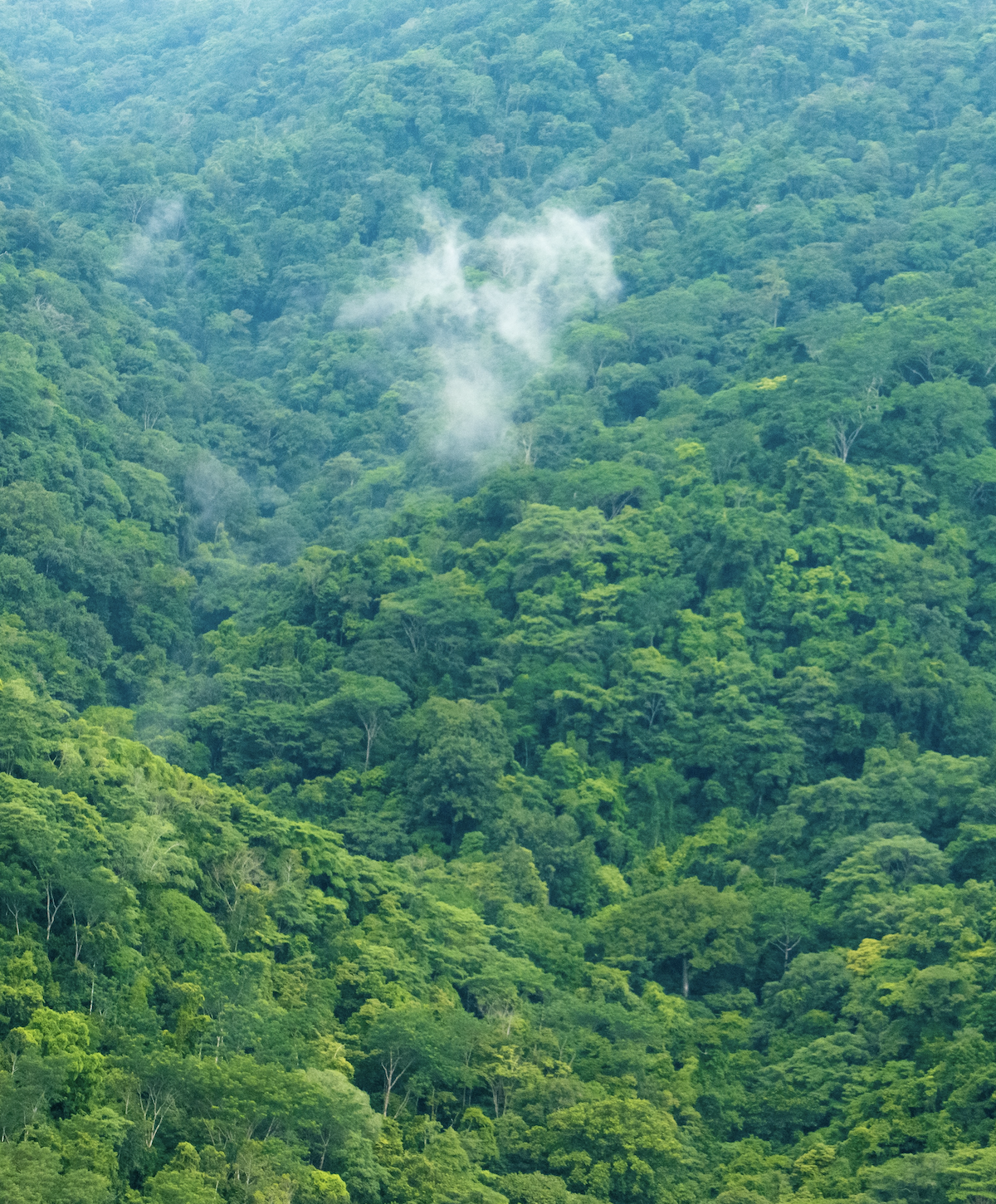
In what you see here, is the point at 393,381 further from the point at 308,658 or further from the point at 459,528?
the point at 308,658

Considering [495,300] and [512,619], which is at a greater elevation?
[495,300]

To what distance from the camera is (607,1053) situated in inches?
1164

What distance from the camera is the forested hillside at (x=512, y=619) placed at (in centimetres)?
2695

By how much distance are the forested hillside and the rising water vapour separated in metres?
0.24

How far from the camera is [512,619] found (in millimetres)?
40781

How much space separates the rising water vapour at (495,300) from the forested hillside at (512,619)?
237 mm

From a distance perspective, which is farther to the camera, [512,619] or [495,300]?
[495,300]

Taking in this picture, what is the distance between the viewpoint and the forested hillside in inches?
1061

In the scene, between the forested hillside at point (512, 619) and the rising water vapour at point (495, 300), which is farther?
the rising water vapour at point (495, 300)

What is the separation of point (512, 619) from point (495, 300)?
1953 cm

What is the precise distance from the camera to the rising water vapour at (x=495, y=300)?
5291 centimetres

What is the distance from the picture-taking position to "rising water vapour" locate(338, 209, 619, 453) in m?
52.9

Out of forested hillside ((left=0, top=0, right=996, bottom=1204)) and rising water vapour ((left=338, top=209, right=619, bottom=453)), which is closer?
forested hillside ((left=0, top=0, right=996, bottom=1204))

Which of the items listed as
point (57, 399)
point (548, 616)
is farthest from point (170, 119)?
point (548, 616)
